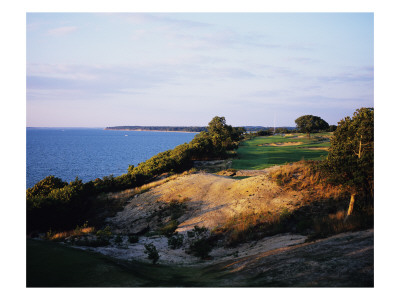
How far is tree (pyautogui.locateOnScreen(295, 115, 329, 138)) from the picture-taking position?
80162 mm

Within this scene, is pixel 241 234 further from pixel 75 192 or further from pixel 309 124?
pixel 309 124

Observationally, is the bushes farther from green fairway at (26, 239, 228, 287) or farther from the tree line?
the tree line

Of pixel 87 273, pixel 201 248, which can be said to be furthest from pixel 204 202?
pixel 87 273

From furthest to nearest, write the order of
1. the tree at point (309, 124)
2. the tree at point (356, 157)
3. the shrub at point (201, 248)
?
1. the tree at point (309, 124)
2. the shrub at point (201, 248)
3. the tree at point (356, 157)

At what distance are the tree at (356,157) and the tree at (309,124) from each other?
217 feet

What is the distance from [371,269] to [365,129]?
23.8 ft

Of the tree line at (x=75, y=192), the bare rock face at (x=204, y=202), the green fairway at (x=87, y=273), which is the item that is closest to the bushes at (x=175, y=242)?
the bare rock face at (x=204, y=202)

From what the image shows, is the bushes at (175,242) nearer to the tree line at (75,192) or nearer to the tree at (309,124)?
the tree line at (75,192)

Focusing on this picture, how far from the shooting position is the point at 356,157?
14.1 meters

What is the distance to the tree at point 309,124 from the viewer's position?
8016 centimetres

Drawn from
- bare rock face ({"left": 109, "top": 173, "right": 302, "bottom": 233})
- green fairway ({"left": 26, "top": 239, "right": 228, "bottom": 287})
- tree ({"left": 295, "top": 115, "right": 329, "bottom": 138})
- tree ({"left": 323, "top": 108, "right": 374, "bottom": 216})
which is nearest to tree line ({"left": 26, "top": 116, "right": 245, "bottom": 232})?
bare rock face ({"left": 109, "top": 173, "right": 302, "bottom": 233})

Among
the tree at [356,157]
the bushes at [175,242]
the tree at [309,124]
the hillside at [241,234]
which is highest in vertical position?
the tree at [309,124]
